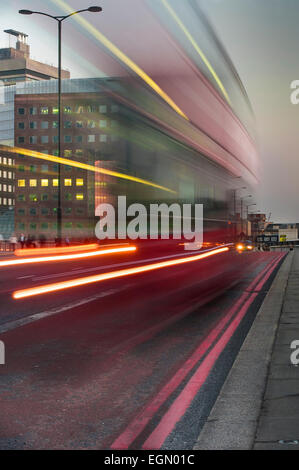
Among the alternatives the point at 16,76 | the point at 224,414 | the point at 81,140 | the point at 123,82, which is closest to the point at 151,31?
the point at 123,82

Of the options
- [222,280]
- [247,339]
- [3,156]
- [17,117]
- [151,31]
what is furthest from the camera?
[3,156]

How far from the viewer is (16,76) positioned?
197125mm

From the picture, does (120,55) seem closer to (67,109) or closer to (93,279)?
(93,279)

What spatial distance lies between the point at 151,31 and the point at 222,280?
887cm

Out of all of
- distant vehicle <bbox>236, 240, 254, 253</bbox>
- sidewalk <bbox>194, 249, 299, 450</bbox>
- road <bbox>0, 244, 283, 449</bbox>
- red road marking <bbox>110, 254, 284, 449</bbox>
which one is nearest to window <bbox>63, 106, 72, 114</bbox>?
distant vehicle <bbox>236, 240, 254, 253</bbox>

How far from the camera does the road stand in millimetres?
4676

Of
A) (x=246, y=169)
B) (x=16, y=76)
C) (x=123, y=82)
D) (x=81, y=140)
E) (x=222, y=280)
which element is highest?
(x=16, y=76)

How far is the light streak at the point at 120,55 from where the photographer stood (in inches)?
552

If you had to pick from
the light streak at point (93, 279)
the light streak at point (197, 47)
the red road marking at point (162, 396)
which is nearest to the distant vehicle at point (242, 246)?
the light streak at point (93, 279)

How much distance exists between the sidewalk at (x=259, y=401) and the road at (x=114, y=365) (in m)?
0.20

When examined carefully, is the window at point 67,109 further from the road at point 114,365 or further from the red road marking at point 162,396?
the red road marking at point 162,396

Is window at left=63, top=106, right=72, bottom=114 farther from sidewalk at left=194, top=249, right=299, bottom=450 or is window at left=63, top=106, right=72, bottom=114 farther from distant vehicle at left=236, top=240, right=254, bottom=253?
sidewalk at left=194, top=249, right=299, bottom=450

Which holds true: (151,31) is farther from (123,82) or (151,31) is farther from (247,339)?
(247,339)

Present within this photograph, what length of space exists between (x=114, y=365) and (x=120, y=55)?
1015 cm
